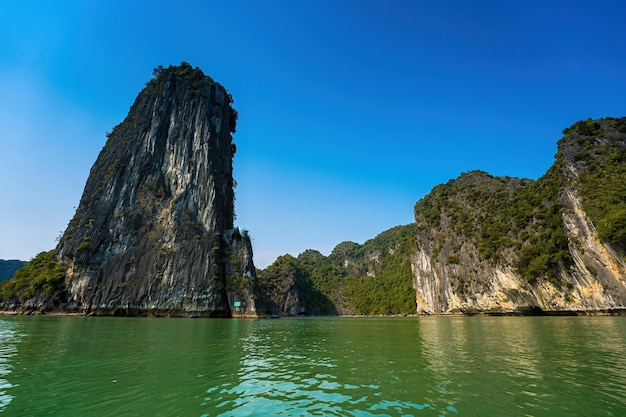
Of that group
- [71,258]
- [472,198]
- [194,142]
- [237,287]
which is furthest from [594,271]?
[71,258]

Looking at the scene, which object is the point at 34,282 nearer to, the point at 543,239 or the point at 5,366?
the point at 5,366

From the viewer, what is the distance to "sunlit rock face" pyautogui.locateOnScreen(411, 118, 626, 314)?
171 feet

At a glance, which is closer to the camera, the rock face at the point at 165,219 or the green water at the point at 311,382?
the green water at the point at 311,382

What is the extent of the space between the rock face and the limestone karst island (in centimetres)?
28

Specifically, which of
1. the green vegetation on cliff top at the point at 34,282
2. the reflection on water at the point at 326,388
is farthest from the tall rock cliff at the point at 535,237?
the green vegetation on cliff top at the point at 34,282

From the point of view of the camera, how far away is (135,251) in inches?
2869

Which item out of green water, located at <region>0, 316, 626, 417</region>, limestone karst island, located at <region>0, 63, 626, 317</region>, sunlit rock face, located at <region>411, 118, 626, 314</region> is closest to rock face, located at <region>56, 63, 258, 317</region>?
limestone karst island, located at <region>0, 63, 626, 317</region>

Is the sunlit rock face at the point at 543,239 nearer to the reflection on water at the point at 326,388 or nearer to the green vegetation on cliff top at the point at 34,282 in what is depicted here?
the reflection on water at the point at 326,388

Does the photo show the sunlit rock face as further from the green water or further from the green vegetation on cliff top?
the green vegetation on cliff top

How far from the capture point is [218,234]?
75.9 meters

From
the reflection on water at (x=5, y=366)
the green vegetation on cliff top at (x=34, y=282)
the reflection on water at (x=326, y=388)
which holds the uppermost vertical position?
the green vegetation on cliff top at (x=34, y=282)

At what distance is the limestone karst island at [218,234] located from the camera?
186 feet

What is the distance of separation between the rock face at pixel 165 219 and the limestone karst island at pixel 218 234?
0.28 metres

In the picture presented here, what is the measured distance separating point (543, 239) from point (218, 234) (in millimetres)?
68874
